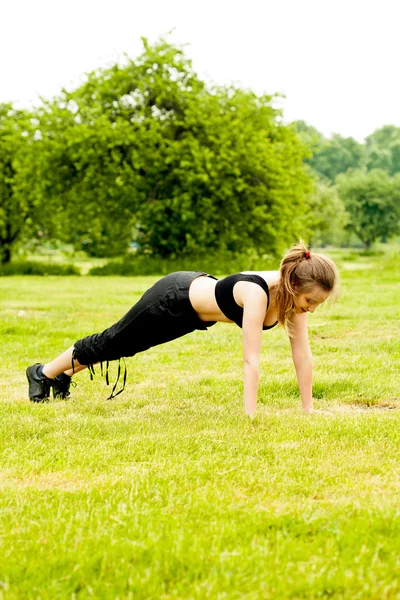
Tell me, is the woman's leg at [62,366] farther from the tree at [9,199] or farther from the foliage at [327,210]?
the foliage at [327,210]

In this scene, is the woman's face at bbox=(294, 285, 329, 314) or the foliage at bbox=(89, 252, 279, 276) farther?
the foliage at bbox=(89, 252, 279, 276)

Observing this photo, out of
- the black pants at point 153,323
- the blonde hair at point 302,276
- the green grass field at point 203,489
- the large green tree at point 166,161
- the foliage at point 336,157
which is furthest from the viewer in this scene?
the foliage at point 336,157

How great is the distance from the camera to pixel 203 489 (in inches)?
129

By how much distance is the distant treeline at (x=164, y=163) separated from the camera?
86.5 feet

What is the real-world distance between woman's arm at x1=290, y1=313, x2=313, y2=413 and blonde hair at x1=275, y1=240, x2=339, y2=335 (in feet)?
1.28

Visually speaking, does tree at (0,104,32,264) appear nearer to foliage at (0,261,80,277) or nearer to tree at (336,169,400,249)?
Answer: foliage at (0,261,80,277)

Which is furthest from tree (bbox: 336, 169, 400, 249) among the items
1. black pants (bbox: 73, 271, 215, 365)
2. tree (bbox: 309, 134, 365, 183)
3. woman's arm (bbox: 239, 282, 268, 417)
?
woman's arm (bbox: 239, 282, 268, 417)

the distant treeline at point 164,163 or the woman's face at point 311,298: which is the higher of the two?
the distant treeline at point 164,163

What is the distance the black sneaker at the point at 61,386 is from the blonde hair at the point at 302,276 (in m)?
1.87

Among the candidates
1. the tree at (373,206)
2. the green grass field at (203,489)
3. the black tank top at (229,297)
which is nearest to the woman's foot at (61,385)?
the green grass field at (203,489)

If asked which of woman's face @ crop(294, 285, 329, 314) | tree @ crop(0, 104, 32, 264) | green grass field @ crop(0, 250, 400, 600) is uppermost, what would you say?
tree @ crop(0, 104, 32, 264)

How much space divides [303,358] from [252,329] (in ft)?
2.23

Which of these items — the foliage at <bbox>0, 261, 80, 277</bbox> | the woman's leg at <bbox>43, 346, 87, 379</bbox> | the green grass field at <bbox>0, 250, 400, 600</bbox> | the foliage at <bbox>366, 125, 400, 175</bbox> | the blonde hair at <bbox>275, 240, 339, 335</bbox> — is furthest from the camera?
the foliage at <bbox>366, 125, 400, 175</bbox>

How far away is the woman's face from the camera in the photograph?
15.1ft
